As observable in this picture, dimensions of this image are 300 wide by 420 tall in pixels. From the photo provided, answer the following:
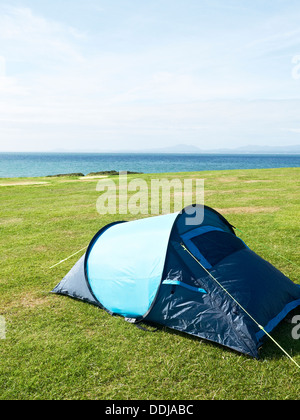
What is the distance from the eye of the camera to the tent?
4871 millimetres

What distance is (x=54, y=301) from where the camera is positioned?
6.43 metres

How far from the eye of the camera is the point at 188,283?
5152 millimetres

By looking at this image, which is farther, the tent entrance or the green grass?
the tent entrance

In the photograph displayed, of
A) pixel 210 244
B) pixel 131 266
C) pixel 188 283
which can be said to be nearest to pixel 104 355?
pixel 131 266

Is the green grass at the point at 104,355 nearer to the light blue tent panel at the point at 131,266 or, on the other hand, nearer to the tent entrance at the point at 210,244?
the light blue tent panel at the point at 131,266

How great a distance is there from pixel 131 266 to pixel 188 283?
3.49 feet

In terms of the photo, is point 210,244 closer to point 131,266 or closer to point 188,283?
point 188,283

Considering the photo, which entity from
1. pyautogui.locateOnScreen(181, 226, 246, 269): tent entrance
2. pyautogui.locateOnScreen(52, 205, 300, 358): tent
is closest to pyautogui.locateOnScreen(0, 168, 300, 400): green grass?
pyautogui.locateOnScreen(52, 205, 300, 358): tent

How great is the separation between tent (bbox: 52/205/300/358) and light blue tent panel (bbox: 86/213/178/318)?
16mm

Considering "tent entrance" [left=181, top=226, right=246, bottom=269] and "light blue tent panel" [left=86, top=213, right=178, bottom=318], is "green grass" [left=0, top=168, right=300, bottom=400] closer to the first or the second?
"light blue tent panel" [left=86, top=213, right=178, bottom=318]
